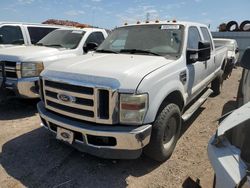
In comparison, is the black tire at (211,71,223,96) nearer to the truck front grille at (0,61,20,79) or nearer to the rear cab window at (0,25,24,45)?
the truck front grille at (0,61,20,79)

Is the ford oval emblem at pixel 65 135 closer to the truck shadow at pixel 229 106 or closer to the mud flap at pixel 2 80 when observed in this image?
the mud flap at pixel 2 80

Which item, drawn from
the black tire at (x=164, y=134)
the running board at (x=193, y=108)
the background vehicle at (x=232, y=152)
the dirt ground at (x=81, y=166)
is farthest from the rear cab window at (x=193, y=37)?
the background vehicle at (x=232, y=152)

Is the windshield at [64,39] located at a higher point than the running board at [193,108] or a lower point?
higher

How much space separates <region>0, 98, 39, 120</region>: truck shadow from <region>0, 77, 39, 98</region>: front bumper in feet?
1.67

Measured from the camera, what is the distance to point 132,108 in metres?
2.97

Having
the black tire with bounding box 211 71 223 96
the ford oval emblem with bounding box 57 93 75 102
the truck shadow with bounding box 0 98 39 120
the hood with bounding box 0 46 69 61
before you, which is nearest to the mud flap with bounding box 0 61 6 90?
the hood with bounding box 0 46 69 61

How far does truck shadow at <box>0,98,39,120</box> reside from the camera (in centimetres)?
561

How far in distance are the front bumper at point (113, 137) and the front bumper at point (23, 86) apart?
7.57 ft

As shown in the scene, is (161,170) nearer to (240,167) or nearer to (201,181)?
(201,181)

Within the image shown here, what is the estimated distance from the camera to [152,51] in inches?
161

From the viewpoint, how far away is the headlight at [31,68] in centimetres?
544

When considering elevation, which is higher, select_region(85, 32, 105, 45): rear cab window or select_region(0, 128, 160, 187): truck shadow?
select_region(85, 32, 105, 45): rear cab window

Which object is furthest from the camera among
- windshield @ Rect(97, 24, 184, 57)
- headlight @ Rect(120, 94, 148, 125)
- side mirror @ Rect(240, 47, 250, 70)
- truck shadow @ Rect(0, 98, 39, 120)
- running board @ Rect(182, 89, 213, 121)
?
truck shadow @ Rect(0, 98, 39, 120)

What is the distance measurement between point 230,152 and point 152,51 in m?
2.34
